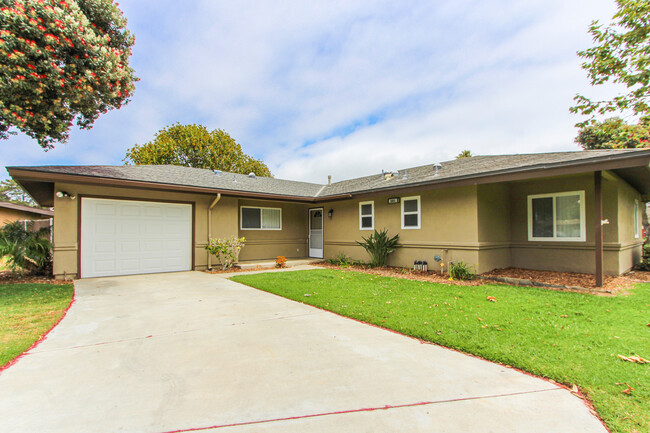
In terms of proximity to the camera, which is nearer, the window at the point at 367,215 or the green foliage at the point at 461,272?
the green foliage at the point at 461,272

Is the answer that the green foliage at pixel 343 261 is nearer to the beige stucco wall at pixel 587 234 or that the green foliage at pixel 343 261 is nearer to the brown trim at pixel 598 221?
the beige stucco wall at pixel 587 234

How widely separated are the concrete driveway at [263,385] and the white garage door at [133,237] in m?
4.92

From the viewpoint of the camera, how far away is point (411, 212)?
32.4ft

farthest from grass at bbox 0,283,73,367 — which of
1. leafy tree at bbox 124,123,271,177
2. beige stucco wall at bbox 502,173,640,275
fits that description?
leafy tree at bbox 124,123,271,177

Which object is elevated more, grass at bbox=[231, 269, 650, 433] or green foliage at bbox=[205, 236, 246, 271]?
green foliage at bbox=[205, 236, 246, 271]

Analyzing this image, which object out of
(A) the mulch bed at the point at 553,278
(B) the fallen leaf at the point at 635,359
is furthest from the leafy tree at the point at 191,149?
(B) the fallen leaf at the point at 635,359

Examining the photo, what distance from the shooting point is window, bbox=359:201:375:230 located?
11.1 meters

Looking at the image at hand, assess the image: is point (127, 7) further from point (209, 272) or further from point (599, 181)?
point (599, 181)

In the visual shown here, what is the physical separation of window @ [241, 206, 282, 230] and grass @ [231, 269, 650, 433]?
4996 mm

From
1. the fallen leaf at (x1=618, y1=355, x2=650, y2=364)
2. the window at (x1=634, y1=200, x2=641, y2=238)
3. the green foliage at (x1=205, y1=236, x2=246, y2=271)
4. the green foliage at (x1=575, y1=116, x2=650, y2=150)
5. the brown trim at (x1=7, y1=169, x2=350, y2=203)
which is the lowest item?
the fallen leaf at (x1=618, y1=355, x2=650, y2=364)

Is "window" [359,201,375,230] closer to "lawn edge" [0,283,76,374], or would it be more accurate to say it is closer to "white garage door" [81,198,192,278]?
"white garage door" [81,198,192,278]

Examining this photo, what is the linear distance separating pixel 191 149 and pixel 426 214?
21.9m

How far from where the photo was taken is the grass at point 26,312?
11.5 feet

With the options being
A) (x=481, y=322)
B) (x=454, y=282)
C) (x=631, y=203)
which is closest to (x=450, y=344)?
(x=481, y=322)
